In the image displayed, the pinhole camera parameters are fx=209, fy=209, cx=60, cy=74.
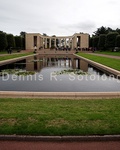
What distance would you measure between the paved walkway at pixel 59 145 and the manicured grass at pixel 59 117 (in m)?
0.28

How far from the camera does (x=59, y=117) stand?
5.18m

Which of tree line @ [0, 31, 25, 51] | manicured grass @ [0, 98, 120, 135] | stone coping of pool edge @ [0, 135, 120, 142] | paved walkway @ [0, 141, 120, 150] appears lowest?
paved walkway @ [0, 141, 120, 150]

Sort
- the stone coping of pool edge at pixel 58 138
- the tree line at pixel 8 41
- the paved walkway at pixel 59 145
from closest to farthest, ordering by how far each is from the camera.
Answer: the paved walkway at pixel 59 145
the stone coping of pool edge at pixel 58 138
the tree line at pixel 8 41

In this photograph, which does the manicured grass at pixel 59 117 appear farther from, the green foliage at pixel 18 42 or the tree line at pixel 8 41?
the green foliage at pixel 18 42

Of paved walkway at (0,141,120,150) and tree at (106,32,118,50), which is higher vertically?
tree at (106,32,118,50)

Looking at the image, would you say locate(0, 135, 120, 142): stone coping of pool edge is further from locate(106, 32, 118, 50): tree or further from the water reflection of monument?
locate(106, 32, 118, 50): tree

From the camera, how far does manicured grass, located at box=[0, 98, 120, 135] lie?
445cm

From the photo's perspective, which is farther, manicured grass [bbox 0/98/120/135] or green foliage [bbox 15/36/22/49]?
Answer: green foliage [bbox 15/36/22/49]

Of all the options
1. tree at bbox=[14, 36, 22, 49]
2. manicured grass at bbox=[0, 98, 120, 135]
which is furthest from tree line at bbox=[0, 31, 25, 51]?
manicured grass at bbox=[0, 98, 120, 135]

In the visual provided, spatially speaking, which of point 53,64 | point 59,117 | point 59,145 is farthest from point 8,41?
point 59,145

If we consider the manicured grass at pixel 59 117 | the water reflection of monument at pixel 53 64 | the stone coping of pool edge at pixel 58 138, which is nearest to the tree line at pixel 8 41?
the water reflection of monument at pixel 53 64

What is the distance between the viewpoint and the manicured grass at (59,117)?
4.45 m

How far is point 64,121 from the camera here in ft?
16.2

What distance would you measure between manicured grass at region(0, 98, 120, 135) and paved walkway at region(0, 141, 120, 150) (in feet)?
0.92
